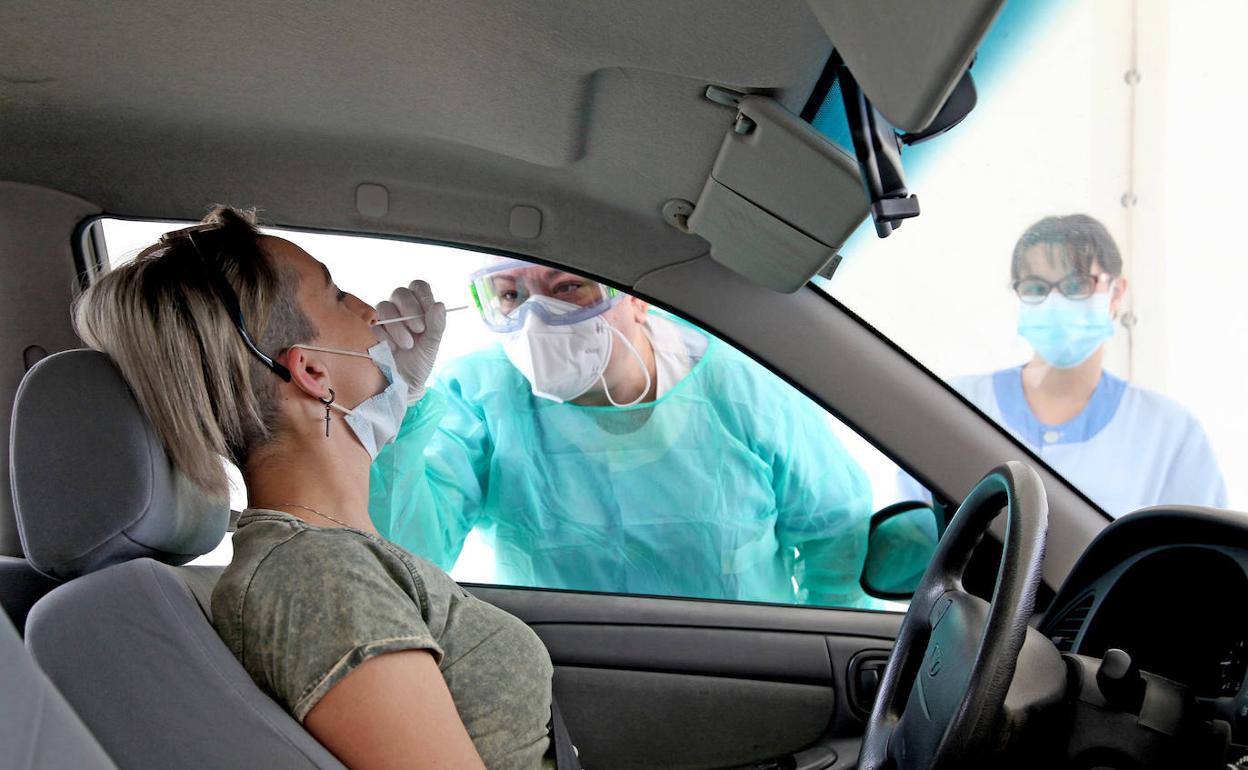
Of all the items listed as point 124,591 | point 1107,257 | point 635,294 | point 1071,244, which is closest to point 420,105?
point 635,294

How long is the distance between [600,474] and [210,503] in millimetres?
963

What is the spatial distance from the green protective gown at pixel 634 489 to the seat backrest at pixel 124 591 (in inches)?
31.5

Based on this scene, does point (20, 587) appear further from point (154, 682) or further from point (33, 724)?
point (33, 724)

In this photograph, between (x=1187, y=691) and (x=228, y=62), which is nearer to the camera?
(x=1187, y=691)

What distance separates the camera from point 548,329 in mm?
2166

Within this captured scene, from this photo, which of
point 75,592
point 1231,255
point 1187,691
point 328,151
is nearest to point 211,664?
point 75,592

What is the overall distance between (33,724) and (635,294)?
1.50 metres

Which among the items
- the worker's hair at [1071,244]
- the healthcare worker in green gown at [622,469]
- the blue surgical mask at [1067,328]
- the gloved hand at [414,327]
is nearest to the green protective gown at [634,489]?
the healthcare worker in green gown at [622,469]

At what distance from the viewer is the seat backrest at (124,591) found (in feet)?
3.59

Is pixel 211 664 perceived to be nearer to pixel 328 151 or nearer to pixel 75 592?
pixel 75 592

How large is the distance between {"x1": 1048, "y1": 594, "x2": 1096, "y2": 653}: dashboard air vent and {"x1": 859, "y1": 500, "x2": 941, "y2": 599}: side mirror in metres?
0.60

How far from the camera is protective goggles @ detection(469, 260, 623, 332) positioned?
2.01 meters

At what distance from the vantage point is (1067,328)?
11.2 feet

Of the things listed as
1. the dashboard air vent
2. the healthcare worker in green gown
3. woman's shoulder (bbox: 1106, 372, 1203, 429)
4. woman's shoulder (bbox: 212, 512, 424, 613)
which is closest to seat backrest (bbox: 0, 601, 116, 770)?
woman's shoulder (bbox: 212, 512, 424, 613)
